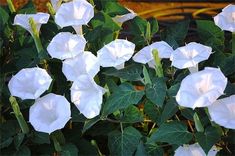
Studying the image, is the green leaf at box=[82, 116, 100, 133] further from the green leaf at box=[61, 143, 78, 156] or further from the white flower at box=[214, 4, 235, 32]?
the white flower at box=[214, 4, 235, 32]

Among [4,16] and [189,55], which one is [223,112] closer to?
[189,55]

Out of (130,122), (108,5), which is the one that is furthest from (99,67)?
(108,5)

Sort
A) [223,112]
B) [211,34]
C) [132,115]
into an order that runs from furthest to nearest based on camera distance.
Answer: [211,34] → [132,115] → [223,112]

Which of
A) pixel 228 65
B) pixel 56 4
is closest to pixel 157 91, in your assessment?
pixel 228 65

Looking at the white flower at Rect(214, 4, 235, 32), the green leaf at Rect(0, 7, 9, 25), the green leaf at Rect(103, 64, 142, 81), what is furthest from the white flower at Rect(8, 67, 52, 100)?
the white flower at Rect(214, 4, 235, 32)

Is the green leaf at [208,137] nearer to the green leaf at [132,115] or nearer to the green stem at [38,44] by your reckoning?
the green leaf at [132,115]

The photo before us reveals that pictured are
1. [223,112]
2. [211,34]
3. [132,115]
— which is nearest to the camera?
[223,112]

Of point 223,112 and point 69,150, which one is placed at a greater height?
point 223,112
